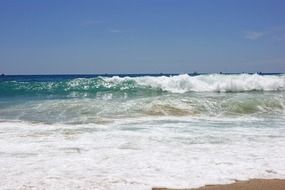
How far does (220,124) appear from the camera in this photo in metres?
10.9

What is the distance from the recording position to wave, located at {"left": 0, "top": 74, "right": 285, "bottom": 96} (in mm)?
24734

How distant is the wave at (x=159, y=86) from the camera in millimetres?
24734

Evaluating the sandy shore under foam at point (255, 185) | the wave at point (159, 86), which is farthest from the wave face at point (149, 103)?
the sandy shore under foam at point (255, 185)

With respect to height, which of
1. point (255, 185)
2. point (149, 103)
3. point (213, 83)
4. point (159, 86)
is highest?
point (213, 83)

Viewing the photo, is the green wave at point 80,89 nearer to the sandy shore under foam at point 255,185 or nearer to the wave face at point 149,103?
the wave face at point 149,103

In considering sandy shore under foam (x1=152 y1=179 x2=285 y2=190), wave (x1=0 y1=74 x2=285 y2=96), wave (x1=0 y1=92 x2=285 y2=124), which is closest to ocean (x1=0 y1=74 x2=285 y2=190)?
wave (x1=0 y1=92 x2=285 y2=124)

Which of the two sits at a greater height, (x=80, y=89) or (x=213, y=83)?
(x=213, y=83)

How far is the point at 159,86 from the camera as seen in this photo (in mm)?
25547

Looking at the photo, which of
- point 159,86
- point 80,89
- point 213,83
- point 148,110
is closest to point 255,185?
point 148,110

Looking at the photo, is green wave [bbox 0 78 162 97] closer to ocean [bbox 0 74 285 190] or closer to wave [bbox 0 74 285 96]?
wave [bbox 0 74 285 96]

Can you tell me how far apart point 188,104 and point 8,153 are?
9378mm

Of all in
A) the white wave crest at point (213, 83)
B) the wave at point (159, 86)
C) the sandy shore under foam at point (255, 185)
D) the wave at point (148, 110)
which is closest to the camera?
the sandy shore under foam at point (255, 185)

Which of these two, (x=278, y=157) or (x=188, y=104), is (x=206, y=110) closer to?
(x=188, y=104)

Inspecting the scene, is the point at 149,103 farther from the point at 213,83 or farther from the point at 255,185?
the point at 213,83
